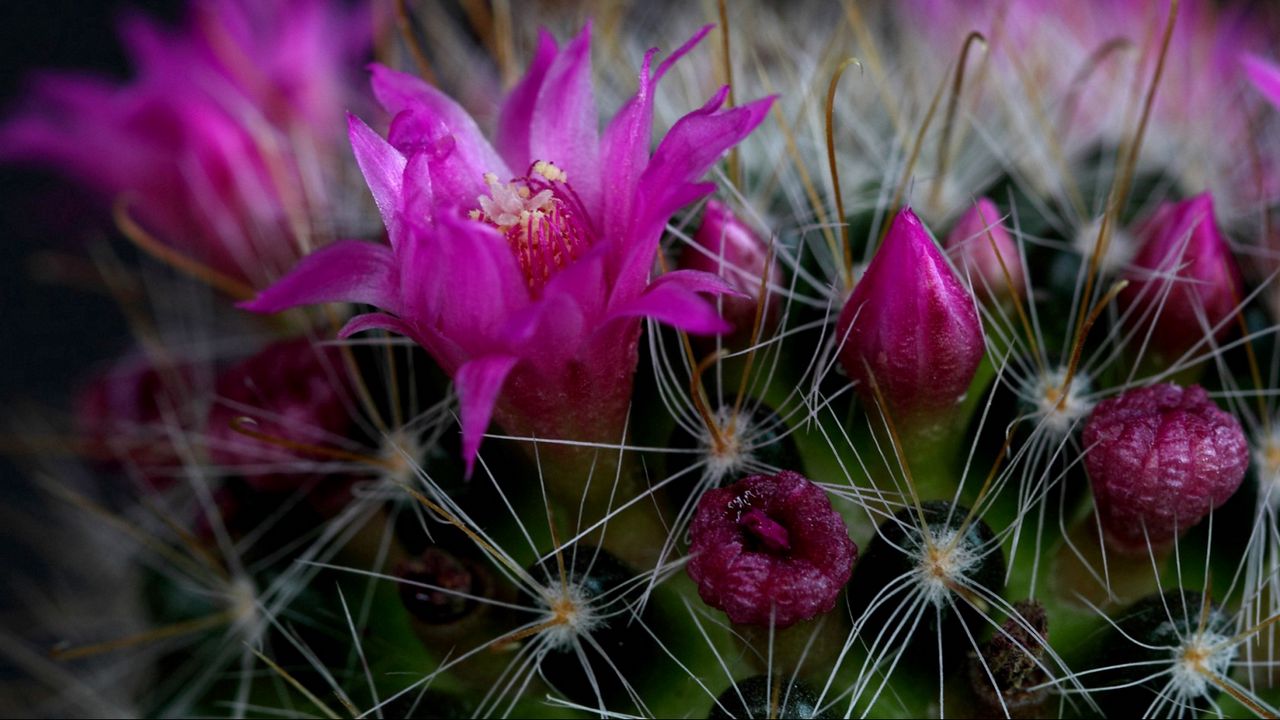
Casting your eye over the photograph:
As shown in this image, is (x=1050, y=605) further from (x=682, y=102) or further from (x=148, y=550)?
(x=148, y=550)

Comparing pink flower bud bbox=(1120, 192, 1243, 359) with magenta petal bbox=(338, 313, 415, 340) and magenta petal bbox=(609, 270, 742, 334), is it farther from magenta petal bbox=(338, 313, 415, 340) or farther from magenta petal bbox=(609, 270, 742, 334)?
magenta petal bbox=(338, 313, 415, 340)

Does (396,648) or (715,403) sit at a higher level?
(715,403)

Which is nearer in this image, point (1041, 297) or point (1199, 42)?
point (1041, 297)

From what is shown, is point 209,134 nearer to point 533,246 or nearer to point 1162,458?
point 533,246

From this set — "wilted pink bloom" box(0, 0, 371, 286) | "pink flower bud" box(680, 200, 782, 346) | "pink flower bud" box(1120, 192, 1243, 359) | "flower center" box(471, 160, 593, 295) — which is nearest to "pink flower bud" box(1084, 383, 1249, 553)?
"pink flower bud" box(1120, 192, 1243, 359)

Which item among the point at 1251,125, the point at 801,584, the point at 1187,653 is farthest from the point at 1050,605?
the point at 1251,125

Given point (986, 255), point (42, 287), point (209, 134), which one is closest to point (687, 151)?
point (986, 255)

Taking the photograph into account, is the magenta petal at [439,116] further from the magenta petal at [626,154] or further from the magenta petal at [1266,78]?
the magenta petal at [1266,78]
